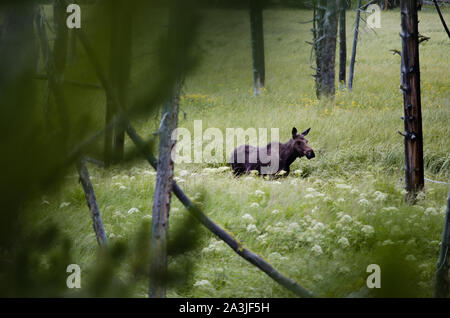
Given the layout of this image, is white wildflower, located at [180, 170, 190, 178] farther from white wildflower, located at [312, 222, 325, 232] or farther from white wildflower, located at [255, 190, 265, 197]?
white wildflower, located at [312, 222, 325, 232]

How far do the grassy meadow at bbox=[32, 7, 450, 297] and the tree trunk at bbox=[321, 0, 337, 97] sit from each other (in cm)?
43

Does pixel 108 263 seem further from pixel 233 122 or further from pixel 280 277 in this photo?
Answer: pixel 233 122

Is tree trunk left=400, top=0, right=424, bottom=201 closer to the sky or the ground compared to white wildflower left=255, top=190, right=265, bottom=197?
closer to the sky

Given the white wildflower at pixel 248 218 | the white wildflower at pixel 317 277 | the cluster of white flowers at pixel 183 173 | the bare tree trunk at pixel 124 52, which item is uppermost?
the bare tree trunk at pixel 124 52

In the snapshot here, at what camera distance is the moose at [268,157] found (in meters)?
5.62

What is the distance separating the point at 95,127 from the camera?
4.04 ft

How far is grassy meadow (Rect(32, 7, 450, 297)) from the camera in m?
2.28

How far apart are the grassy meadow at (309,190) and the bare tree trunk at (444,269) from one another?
0.13 metres

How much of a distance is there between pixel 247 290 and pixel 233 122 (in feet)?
13.6

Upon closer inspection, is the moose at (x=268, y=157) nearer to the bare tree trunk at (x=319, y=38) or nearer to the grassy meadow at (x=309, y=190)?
the grassy meadow at (x=309, y=190)

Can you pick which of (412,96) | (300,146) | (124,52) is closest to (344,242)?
(412,96)

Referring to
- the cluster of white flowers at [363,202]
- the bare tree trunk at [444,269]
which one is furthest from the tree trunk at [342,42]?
the bare tree trunk at [444,269]

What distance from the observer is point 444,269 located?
2.42 metres

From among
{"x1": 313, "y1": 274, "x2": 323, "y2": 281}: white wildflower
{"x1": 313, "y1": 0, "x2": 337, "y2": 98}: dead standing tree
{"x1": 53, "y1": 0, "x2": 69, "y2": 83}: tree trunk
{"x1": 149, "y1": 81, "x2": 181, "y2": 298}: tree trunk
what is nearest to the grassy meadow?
{"x1": 313, "y1": 274, "x2": 323, "y2": 281}: white wildflower
